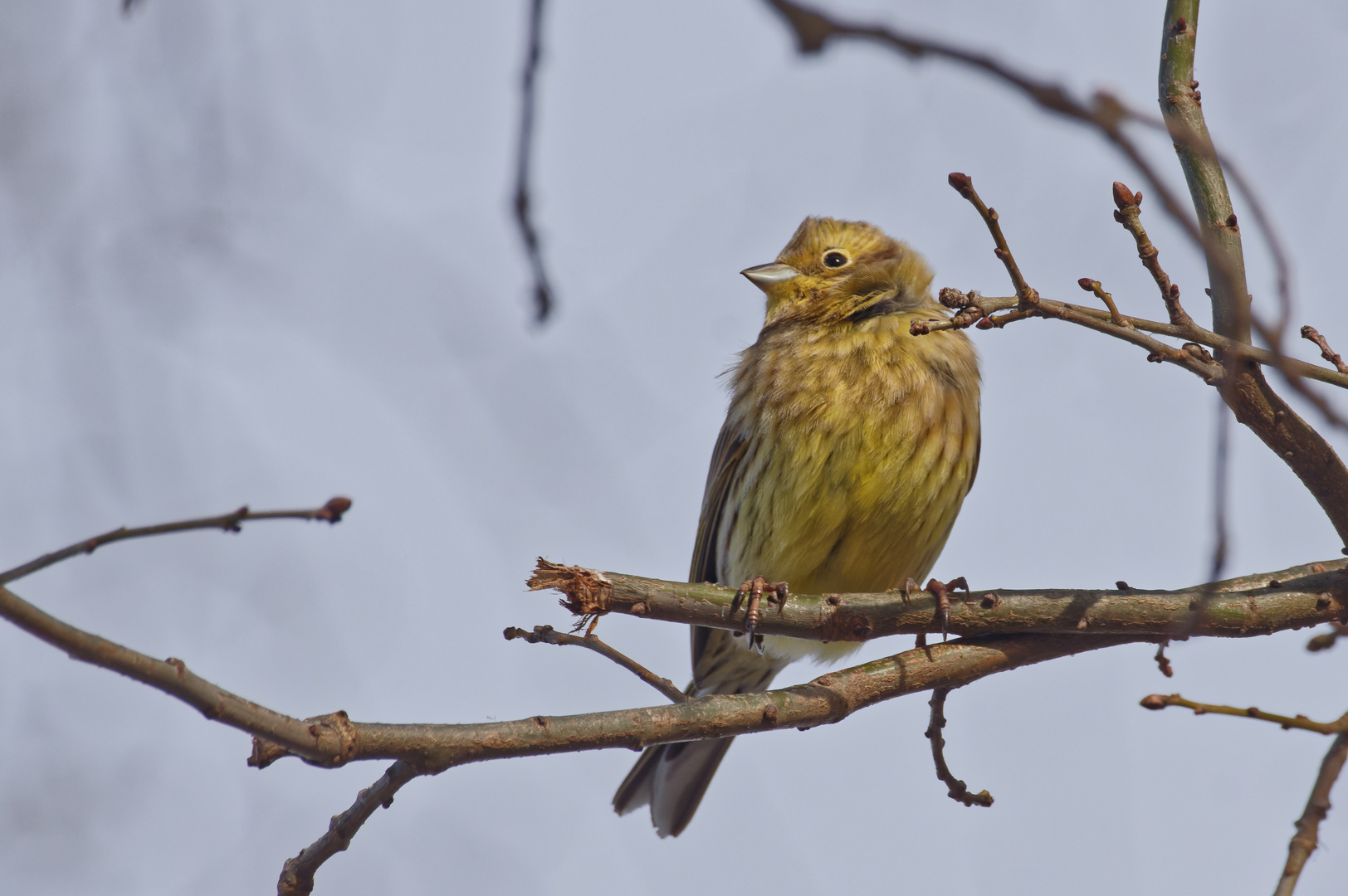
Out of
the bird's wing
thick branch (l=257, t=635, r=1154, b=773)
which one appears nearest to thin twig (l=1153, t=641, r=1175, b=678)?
thick branch (l=257, t=635, r=1154, b=773)

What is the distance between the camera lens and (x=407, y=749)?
Result: 9.53 feet

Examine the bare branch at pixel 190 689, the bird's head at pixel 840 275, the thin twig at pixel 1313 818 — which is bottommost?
the thin twig at pixel 1313 818

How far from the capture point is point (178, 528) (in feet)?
6.06

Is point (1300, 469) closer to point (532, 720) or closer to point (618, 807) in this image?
point (532, 720)

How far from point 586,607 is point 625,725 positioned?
34cm

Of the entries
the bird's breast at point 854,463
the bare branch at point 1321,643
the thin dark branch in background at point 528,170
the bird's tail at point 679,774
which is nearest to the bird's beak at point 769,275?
the bird's breast at point 854,463

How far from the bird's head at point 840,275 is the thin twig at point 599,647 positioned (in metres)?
2.37

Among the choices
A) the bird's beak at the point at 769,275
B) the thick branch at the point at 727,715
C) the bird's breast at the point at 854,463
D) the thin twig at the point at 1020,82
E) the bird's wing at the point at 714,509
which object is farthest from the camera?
the bird's beak at the point at 769,275

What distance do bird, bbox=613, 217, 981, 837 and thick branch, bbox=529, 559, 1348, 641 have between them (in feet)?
2.66

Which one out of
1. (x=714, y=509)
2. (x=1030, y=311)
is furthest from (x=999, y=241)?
(x=714, y=509)

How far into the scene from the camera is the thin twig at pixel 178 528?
1.83 meters

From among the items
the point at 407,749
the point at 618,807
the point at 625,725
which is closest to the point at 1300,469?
the point at 625,725

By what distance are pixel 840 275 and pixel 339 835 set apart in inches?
153

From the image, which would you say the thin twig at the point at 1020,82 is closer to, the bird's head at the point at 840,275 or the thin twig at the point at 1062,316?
the thin twig at the point at 1062,316
